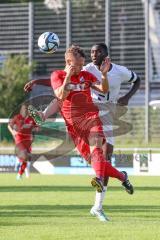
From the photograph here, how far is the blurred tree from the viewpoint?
135 ft

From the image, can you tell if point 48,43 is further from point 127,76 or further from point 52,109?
point 52,109

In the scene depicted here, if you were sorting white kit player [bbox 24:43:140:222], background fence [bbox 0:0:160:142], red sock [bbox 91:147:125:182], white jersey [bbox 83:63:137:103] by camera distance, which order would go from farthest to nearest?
1. background fence [bbox 0:0:160:142]
2. white jersey [bbox 83:63:137:103]
3. white kit player [bbox 24:43:140:222]
4. red sock [bbox 91:147:125:182]

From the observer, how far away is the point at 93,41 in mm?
42406

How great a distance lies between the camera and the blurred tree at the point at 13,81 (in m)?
41.0

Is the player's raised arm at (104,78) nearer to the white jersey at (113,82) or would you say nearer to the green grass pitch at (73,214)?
the white jersey at (113,82)

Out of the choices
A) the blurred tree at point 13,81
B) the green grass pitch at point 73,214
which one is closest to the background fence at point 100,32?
the blurred tree at point 13,81

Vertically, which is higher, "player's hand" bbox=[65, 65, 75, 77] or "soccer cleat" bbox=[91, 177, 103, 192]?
"player's hand" bbox=[65, 65, 75, 77]

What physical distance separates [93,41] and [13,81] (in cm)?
461

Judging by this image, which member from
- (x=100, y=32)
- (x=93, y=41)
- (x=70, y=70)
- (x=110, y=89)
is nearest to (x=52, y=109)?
(x=70, y=70)

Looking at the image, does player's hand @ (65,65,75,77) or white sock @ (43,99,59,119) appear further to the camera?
white sock @ (43,99,59,119)

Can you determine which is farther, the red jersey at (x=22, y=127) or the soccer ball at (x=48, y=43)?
the red jersey at (x=22, y=127)

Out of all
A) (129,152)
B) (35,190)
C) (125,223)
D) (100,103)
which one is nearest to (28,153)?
(129,152)

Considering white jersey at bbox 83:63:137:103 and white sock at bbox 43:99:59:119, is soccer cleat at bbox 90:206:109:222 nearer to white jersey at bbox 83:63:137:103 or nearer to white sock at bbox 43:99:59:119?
white sock at bbox 43:99:59:119

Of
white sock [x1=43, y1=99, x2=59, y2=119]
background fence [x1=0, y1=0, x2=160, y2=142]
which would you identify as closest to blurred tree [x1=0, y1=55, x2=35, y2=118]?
background fence [x1=0, y1=0, x2=160, y2=142]
